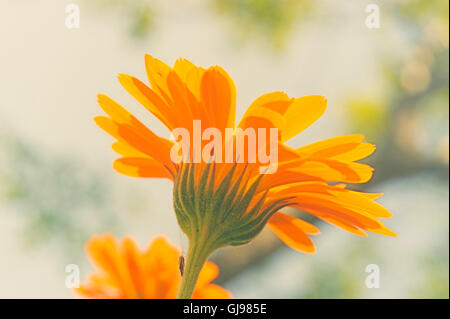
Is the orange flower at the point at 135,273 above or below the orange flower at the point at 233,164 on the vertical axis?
below

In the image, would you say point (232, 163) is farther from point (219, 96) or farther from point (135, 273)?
point (135, 273)

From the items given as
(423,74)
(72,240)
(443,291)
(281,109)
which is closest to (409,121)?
(423,74)

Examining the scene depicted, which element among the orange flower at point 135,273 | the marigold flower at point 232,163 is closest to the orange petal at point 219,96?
the marigold flower at point 232,163

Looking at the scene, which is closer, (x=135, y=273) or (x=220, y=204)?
(x=220, y=204)

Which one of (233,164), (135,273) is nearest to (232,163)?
(233,164)

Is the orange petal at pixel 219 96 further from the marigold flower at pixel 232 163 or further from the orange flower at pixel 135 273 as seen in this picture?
the orange flower at pixel 135 273

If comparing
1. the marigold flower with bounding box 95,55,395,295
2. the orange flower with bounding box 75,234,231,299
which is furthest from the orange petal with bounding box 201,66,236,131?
the orange flower with bounding box 75,234,231,299
